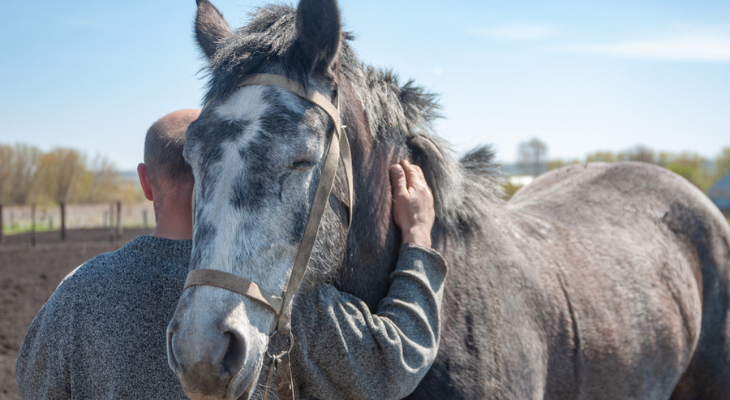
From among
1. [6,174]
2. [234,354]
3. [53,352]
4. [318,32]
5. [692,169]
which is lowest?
[6,174]

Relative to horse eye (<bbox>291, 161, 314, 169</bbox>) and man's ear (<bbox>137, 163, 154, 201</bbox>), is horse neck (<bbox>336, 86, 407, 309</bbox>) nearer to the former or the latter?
horse eye (<bbox>291, 161, 314, 169</bbox>)

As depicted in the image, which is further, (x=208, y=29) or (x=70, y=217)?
(x=70, y=217)

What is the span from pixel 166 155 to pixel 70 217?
34.3m

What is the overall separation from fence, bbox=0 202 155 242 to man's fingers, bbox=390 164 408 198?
77.9 feet

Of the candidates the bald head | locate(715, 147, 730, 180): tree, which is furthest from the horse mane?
locate(715, 147, 730, 180): tree

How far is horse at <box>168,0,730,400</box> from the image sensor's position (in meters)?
1.53

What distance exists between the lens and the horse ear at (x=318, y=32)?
1.82 meters

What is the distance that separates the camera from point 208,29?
2250mm

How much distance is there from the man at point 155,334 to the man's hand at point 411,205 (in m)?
0.17

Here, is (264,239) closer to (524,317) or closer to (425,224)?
(425,224)

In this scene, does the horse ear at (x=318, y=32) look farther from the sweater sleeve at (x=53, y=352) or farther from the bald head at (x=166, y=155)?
the sweater sleeve at (x=53, y=352)

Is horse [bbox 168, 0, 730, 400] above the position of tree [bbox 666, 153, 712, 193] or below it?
above

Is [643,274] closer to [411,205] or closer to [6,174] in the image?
[411,205]

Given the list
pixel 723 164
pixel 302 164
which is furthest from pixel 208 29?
pixel 723 164
